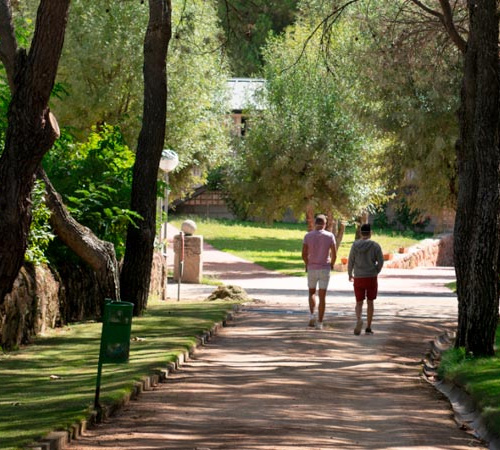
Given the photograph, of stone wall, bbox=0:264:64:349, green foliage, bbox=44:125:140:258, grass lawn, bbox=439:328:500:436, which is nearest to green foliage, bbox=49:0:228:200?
green foliage, bbox=44:125:140:258

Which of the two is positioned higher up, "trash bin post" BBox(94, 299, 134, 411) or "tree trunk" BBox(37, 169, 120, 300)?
"tree trunk" BBox(37, 169, 120, 300)

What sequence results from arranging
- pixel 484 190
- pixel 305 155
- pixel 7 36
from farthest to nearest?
pixel 305 155
pixel 7 36
pixel 484 190

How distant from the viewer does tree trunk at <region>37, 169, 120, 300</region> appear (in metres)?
20.1

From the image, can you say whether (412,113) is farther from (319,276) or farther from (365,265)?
(365,265)

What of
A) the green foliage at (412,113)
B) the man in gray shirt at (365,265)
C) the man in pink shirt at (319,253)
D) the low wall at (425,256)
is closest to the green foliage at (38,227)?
the man in pink shirt at (319,253)

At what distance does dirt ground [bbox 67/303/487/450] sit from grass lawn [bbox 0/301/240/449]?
0.33m

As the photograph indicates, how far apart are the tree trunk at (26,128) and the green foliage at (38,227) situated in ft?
18.3

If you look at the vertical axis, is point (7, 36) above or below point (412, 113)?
below

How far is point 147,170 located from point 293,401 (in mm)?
10246

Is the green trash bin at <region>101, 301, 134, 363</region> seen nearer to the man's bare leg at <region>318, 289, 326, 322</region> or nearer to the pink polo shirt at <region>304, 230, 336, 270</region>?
the pink polo shirt at <region>304, 230, 336, 270</region>

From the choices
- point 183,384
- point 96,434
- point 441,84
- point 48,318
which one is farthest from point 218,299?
point 96,434

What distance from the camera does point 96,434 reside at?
36.5 feet

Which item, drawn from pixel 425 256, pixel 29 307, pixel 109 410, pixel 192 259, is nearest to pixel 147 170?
pixel 29 307

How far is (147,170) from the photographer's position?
22969 mm
